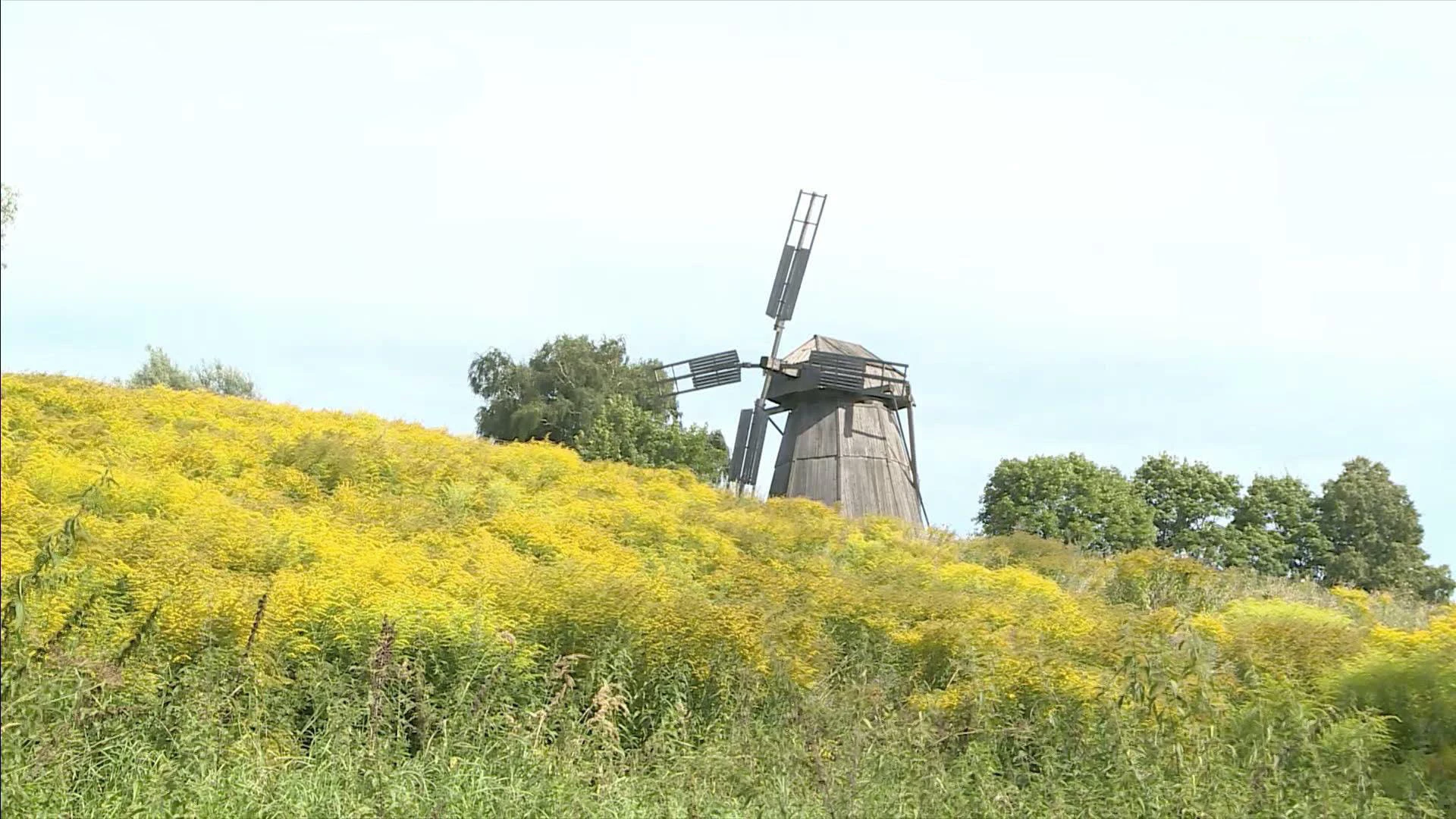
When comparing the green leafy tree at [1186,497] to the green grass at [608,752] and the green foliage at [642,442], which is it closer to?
the green foliage at [642,442]

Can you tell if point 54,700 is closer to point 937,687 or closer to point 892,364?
point 937,687

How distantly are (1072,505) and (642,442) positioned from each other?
11.6m

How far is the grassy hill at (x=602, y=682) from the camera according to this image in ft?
19.0

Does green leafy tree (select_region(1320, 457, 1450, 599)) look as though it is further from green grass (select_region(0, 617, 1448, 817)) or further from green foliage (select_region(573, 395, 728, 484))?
green grass (select_region(0, 617, 1448, 817))

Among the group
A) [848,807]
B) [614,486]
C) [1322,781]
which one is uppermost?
[614,486]

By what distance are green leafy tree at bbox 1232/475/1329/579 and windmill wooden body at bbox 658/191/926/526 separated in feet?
53.8

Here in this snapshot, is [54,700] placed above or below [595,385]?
below

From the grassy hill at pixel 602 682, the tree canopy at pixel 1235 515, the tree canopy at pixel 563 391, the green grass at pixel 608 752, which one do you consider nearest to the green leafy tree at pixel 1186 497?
the tree canopy at pixel 1235 515

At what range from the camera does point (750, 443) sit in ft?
80.9

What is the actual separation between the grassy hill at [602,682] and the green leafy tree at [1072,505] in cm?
2288

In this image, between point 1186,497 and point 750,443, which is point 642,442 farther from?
point 1186,497

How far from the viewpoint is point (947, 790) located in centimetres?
562

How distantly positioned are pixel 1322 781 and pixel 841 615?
4201mm

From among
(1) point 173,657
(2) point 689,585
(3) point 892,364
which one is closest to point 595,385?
(3) point 892,364
